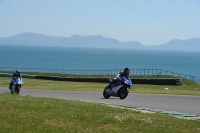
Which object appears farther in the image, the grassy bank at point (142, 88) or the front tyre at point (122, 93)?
the grassy bank at point (142, 88)

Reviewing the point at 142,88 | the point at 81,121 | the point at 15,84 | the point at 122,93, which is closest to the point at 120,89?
the point at 122,93

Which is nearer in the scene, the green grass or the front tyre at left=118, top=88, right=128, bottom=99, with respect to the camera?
the green grass

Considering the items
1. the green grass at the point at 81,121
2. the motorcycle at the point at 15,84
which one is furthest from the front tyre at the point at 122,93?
the green grass at the point at 81,121

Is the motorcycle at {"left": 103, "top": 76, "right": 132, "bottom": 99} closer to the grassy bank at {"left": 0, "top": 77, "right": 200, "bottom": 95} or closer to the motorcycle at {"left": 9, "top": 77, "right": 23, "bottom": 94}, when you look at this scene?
the motorcycle at {"left": 9, "top": 77, "right": 23, "bottom": 94}

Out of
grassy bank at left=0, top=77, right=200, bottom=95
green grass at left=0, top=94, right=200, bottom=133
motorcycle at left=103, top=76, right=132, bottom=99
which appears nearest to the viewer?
green grass at left=0, top=94, right=200, bottom=133

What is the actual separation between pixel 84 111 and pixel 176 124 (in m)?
2.87

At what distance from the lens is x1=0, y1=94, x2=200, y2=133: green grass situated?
10.3m

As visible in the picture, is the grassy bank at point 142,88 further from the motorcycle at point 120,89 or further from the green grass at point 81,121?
the green grass at point 81,121

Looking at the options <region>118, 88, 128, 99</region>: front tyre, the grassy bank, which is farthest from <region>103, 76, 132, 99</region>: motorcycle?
the grassy bank

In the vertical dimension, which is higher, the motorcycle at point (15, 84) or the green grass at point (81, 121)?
the motorcycle at point (15, 84)

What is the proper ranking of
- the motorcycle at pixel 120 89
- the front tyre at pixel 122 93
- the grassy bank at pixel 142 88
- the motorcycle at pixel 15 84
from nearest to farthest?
the motorcycle at pixel 120 89 → the front tyre at pixel 122 93 → the motorcycle at pixel 15 84 → the grassy bank at pixel 142 88

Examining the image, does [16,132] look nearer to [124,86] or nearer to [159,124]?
[159,124]

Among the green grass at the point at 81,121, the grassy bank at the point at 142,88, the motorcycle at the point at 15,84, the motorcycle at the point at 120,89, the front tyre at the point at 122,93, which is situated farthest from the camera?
the grassy bank at the point at 142,88

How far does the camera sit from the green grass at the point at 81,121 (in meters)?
10.3
